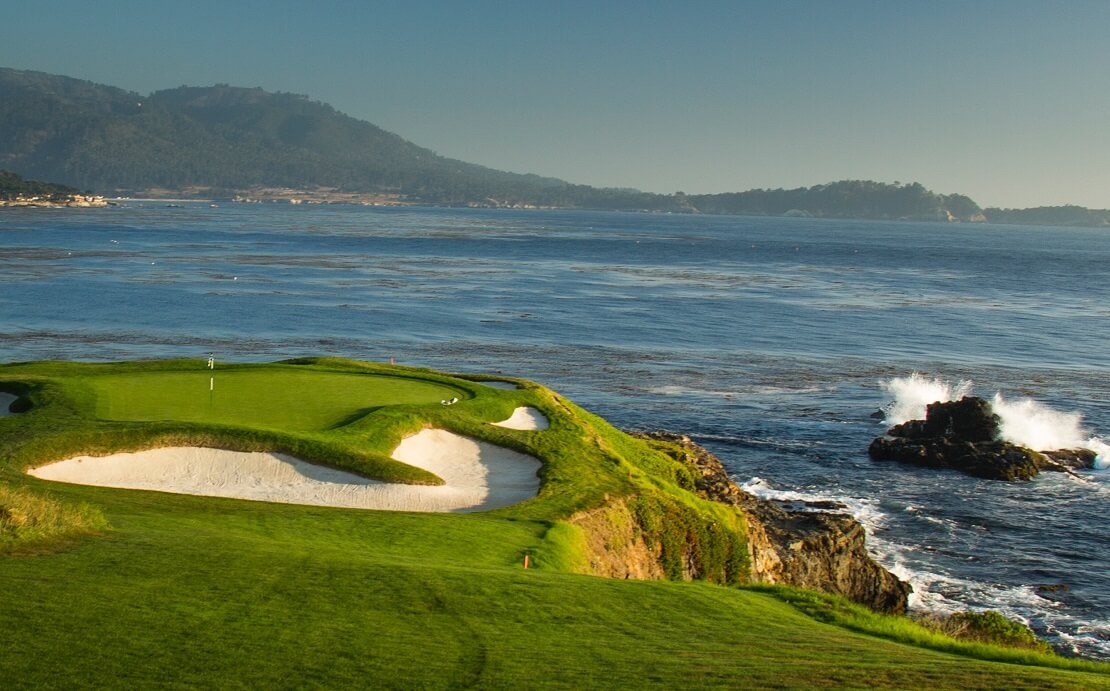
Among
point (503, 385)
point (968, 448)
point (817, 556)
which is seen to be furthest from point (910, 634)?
point (968, 448)

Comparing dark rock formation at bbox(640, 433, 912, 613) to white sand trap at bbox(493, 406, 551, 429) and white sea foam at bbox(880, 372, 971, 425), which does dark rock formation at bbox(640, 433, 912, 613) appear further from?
white sea foam at bbox(880, 372, 971, 425)

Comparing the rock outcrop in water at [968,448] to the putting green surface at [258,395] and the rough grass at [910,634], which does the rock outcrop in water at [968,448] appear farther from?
the rough grass at [910,634]

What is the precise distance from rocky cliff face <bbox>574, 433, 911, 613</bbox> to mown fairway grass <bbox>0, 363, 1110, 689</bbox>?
3.75 m

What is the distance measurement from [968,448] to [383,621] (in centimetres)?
3303

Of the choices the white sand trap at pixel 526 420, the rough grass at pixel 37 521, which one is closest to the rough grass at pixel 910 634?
the rough grass at pixel 37 521

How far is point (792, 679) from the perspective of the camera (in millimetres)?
10453

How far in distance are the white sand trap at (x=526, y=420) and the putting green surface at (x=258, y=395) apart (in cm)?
194

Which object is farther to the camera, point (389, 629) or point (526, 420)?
point (526, 420)

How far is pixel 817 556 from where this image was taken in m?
25.0

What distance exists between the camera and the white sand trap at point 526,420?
26.4 meters

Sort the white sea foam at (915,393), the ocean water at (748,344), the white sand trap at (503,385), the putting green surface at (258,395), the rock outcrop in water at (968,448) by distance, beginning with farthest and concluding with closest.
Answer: the white sea foam at (915,393) → the rock outcrop in water at (968,448) → the ocean water at (748,344) → the white sand trap at (503,385) → the putting green surface at (258,395)

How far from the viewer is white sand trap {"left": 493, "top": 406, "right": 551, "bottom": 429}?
86.6 feet

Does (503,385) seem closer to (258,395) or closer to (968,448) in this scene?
(258,395)

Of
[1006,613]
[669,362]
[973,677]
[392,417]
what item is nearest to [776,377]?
[669,362]
